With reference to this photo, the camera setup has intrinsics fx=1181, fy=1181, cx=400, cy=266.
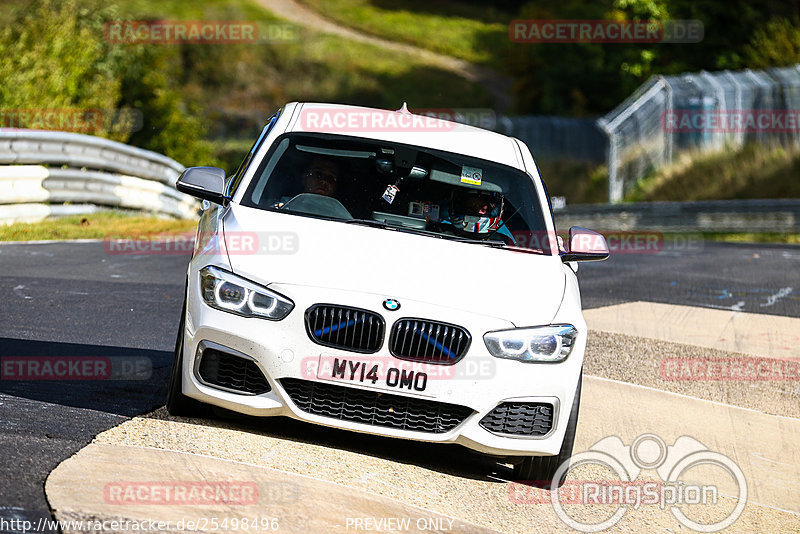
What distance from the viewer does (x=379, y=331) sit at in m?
5.58

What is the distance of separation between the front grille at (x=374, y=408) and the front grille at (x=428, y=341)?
0.22m

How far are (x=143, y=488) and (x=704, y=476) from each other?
12.4 feet

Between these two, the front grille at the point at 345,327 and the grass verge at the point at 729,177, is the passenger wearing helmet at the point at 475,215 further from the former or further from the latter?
the grass verge at the point at 729,177

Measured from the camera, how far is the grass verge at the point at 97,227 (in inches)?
575

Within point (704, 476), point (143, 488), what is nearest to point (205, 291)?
point (143, 488)

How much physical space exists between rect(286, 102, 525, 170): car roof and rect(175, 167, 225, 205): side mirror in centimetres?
64

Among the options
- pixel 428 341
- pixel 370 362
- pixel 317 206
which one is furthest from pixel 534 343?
pixel 317 206

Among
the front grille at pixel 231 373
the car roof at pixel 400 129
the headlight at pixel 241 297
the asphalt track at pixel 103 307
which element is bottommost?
the asphalt track at pixel 103 307

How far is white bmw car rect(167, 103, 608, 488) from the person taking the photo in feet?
18.4

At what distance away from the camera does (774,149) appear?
30.3 metres

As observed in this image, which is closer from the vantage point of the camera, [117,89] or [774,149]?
[117,89]

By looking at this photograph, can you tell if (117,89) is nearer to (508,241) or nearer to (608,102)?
(508,241)

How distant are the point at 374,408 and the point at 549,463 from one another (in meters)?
1.01

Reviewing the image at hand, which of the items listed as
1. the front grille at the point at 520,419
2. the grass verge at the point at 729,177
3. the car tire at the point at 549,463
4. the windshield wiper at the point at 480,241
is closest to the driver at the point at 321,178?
the windshield wiper at the point at 480,241
